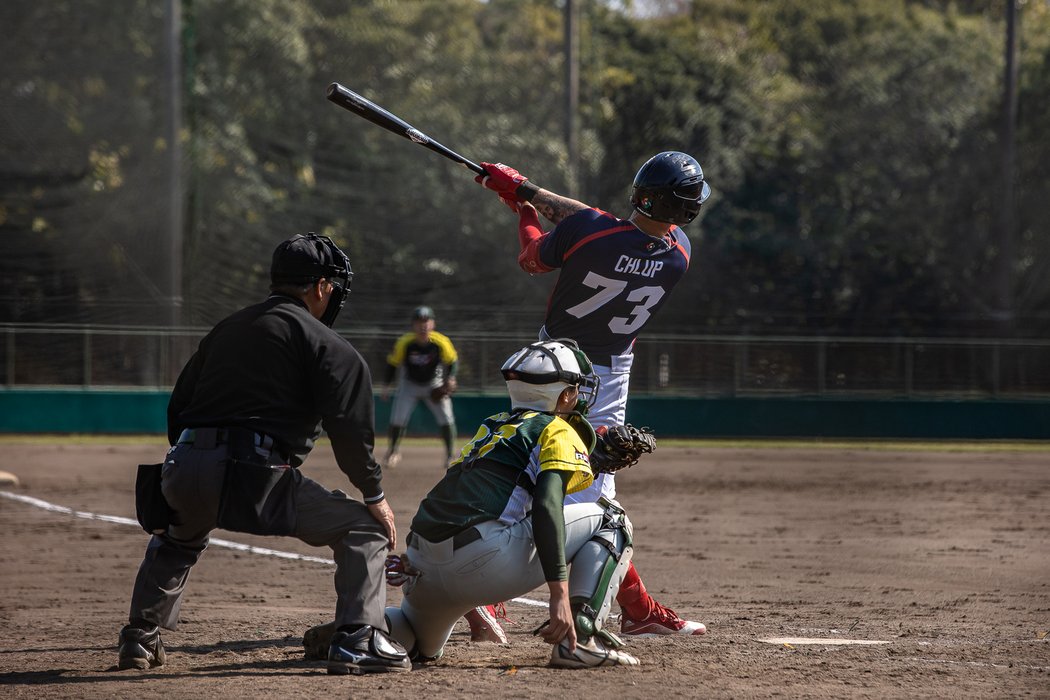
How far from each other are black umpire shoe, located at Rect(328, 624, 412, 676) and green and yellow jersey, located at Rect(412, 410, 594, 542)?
1.48 ft

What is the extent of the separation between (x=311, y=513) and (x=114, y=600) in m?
2.88

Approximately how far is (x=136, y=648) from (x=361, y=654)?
88 cm

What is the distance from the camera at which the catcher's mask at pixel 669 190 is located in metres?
5.82

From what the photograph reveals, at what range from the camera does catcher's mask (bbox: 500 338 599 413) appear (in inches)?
198

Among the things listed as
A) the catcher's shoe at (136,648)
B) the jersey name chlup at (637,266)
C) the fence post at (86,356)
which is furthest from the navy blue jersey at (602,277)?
the fence post at (86,356)

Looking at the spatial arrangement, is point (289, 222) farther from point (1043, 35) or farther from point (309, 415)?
point (309, 415)

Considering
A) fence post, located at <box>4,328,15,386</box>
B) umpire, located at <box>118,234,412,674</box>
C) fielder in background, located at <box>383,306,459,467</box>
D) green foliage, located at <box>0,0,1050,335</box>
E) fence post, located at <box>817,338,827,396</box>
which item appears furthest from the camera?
green foliage, located at <box>0,0,1050,335</box>

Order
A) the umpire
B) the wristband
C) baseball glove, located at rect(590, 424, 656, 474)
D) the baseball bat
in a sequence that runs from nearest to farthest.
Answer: the umpire
baseball glove, located at rect(590, 424, 656, 474)
the wristband
the baseball bat

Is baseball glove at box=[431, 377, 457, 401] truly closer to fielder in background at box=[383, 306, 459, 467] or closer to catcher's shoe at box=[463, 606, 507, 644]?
fielder in background at box=[383, 306, 459, 467]

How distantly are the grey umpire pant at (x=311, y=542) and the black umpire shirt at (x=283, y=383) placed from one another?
6.1 inches

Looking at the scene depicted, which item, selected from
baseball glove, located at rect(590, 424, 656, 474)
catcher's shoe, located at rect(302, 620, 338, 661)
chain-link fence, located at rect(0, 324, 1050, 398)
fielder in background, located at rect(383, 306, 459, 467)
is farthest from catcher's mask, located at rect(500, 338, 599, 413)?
chain-link fence, located at rect(0, 324, 1050, 398)

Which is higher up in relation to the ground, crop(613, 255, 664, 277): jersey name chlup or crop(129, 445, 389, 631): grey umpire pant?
crop(613, 255, 664, 277): jersey name chlup

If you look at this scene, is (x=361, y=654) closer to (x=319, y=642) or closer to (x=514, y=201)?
(x=319, y=642)

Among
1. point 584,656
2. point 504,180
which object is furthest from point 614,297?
point 584,656
